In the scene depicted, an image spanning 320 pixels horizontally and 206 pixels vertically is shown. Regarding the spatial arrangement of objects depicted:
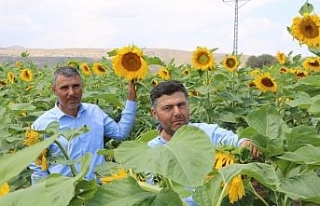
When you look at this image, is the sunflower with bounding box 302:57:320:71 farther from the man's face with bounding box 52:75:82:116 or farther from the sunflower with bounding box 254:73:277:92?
the man's face with bounding box 52:75:82:116

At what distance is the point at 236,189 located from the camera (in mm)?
1293

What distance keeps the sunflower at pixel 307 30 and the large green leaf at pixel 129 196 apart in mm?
1847

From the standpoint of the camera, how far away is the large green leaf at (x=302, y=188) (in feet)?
3.94

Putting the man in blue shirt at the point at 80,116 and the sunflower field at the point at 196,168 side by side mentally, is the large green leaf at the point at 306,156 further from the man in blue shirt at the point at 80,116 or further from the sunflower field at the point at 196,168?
the man in blue shirt at the point at 80,116

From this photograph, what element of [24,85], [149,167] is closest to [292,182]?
[149,167]

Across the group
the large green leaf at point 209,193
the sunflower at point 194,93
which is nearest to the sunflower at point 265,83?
the sunflower at point 194,93

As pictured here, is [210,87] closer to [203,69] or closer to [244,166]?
[203,69]

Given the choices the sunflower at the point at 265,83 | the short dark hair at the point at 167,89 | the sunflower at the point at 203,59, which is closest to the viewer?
the short dark hair at the point at 167,89

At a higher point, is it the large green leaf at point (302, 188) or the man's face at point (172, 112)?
the large green leaf at point (302, 188)

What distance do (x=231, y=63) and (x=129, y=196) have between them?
4.33 metres

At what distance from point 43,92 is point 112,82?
2.07 feet

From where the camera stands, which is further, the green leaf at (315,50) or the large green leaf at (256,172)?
the green leaf at (315,50)

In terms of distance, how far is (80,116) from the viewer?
3982 mm

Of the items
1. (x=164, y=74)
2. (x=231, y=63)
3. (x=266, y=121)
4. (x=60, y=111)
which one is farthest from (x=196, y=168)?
(x=164, y=74)
